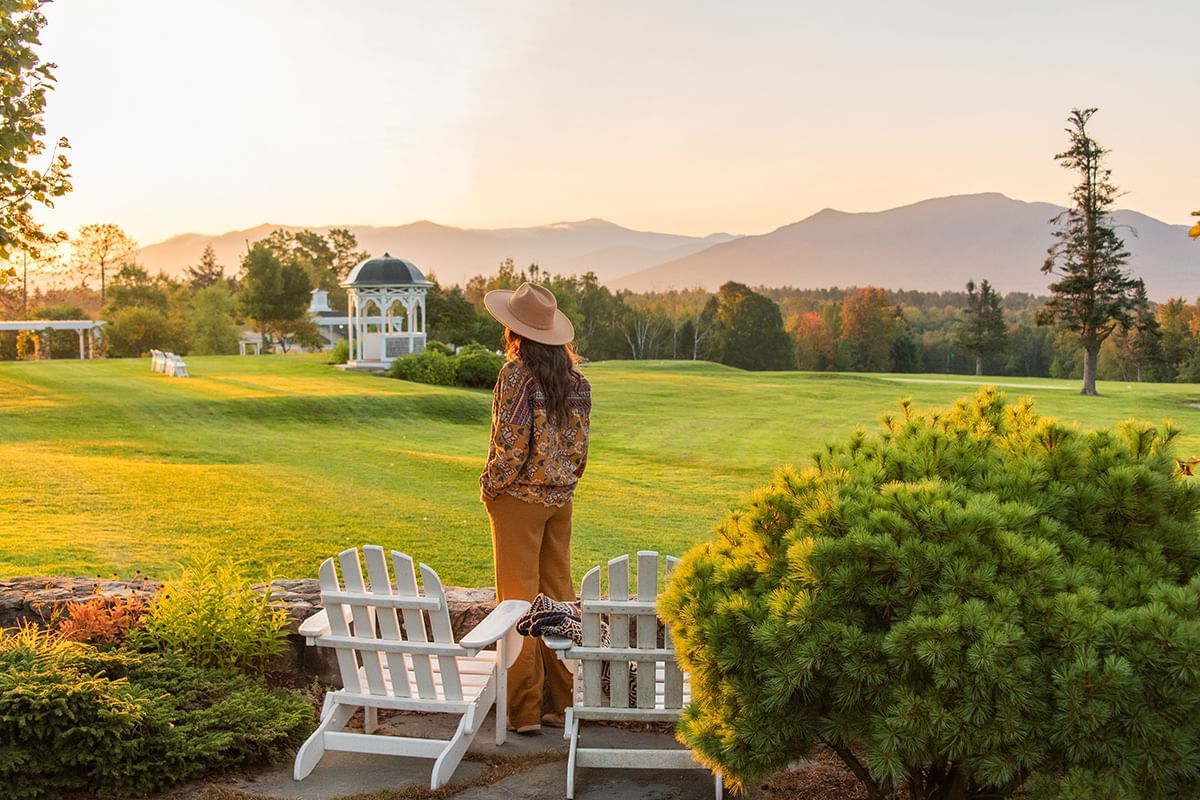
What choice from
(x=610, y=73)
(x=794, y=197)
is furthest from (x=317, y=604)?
(x=794, y=197)

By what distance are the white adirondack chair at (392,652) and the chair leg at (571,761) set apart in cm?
42

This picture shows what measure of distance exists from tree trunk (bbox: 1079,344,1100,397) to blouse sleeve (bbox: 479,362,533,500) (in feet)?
126

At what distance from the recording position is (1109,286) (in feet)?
146

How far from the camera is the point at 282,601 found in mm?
5551

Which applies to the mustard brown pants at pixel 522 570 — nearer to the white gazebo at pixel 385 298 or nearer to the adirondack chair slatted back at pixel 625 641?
the adirondack chair slatted back at pixel 625 641

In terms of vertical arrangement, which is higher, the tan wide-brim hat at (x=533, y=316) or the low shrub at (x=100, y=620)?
the tan wide-brim hat at (x=533, y=316)

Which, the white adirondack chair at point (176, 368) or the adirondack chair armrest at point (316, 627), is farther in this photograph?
the white adirondack chair at point (176, 368)

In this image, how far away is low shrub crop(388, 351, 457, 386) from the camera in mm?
31938

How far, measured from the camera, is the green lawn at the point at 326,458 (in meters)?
9.48

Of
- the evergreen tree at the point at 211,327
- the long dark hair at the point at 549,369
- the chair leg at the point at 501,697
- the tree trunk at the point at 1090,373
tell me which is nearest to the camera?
the chair leg at the point at 501,697

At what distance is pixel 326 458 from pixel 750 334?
56096 mm

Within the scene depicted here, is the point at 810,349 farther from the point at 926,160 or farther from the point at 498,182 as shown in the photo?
the point at 926,160

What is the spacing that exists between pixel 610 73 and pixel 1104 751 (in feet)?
151

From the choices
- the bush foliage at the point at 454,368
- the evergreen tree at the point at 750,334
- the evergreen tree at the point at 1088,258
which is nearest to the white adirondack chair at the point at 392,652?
the bush foliage at the point at 454,368
